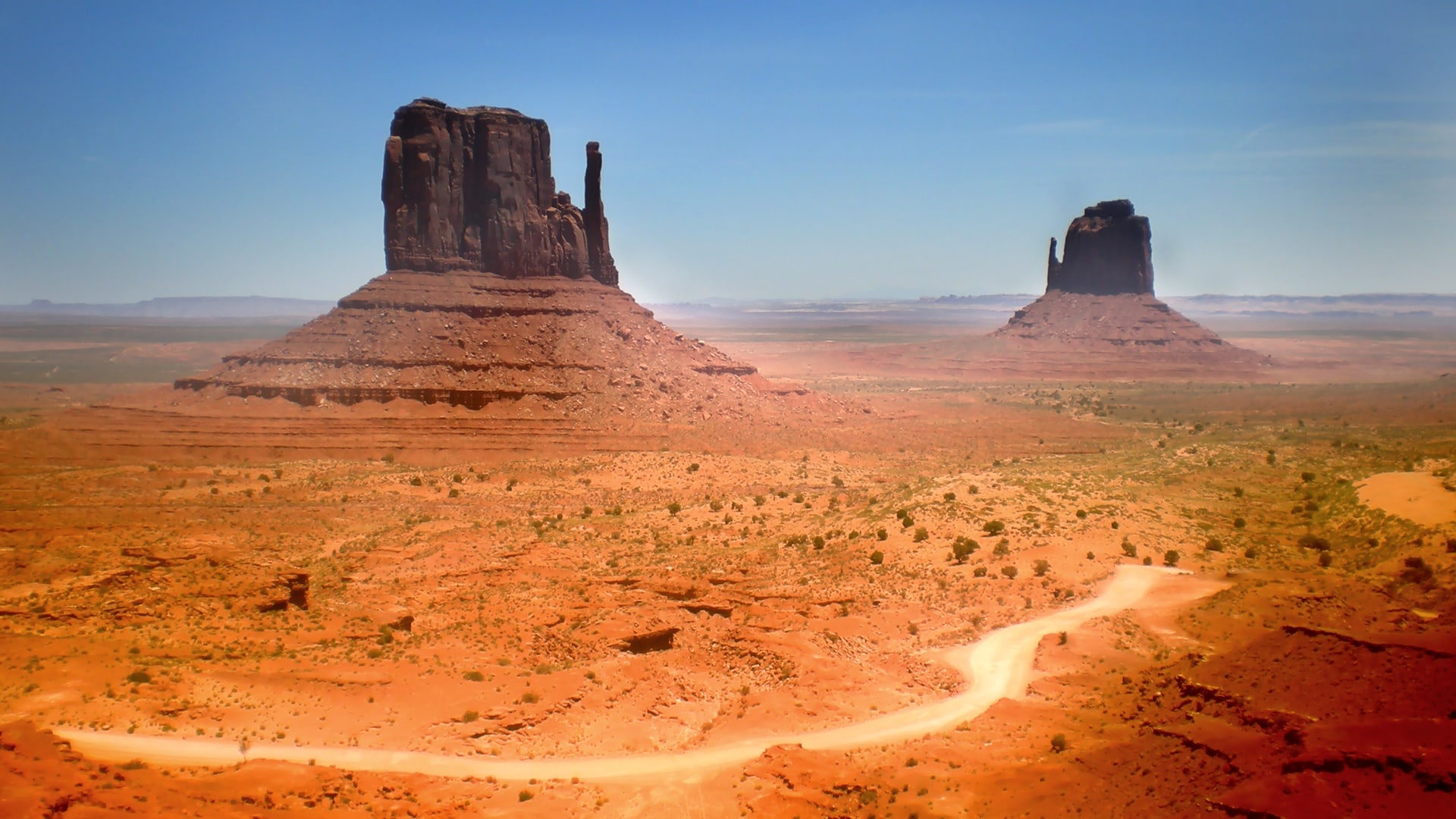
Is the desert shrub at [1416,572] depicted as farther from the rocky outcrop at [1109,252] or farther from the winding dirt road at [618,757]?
the rocky outcrop at [1109,252]

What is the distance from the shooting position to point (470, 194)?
5962cm

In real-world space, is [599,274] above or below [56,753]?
above

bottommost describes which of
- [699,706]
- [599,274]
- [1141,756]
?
[699,706]

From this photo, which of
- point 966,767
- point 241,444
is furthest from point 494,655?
point 241,444

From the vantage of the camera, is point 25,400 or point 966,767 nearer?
point 966,767

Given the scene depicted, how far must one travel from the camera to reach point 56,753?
13.1 meters

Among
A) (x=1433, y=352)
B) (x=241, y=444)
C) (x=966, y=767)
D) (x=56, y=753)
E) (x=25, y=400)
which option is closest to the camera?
(x=56, y=753)

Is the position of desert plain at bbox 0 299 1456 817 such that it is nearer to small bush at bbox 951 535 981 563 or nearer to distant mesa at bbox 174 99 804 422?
small bush at bbox 951 535 981 563

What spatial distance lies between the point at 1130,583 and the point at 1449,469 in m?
12.0

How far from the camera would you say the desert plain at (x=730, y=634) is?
13.7 metres

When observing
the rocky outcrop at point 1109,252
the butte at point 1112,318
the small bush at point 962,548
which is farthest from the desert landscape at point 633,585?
the rocky outcrop at point 1109,252

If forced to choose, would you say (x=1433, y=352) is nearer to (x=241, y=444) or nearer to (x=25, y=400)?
(x=241, y=444)

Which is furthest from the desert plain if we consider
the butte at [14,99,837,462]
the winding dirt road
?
the butte at [14,99,837,462]

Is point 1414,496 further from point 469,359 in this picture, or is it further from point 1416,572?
point 469,359
